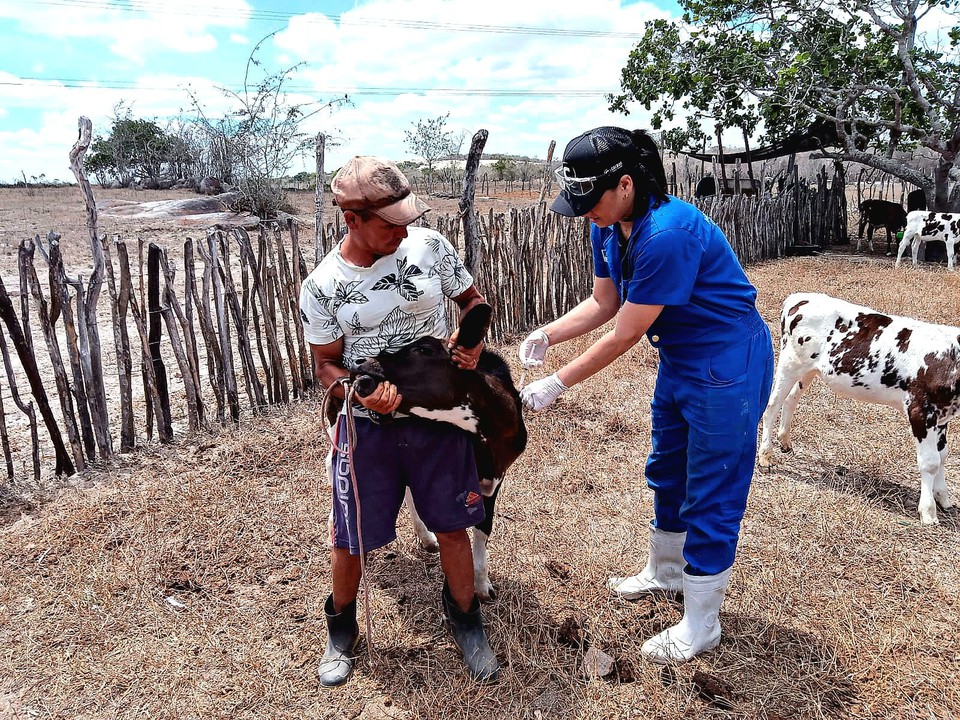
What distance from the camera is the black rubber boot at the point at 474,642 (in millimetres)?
2422

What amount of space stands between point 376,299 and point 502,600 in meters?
1.49

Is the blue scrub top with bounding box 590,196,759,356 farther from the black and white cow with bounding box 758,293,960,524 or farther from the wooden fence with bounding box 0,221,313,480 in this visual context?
the wooden fence with bounding box 0,221,313,480

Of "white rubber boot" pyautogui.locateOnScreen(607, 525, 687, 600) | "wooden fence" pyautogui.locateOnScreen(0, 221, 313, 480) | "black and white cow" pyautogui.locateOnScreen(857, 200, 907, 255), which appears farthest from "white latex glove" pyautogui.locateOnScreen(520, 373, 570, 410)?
"black and white cow" pyautogui.locateOnScreen(857, 200, 907, 255)

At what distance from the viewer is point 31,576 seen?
306 centimetres

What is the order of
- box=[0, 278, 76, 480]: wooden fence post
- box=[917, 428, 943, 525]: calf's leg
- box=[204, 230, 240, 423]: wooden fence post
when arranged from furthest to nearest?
box=[204, 230, 240, 423]: wooden fence post
box=[0, 278, 76, 480]: wooden fence post
box=[917, 428, 943, 525]: calf's leg

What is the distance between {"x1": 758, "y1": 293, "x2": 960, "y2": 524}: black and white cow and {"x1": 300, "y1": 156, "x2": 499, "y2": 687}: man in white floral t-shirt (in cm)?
252

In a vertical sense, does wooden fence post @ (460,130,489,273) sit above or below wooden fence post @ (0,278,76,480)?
above

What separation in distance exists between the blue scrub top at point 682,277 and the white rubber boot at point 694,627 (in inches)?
33.6

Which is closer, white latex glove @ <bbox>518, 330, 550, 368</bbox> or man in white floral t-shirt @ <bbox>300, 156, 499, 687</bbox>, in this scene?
man in white floral t-shirt @ <bbox>300, 156, 499, 687</bbox>

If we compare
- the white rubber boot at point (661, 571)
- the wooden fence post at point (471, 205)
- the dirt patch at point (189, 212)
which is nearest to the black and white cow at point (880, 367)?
the white rubber boot at point (661, 571)

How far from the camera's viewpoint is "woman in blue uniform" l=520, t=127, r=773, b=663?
2.10 m

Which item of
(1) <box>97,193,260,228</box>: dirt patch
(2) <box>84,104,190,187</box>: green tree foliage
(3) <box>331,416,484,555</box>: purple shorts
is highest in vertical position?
(2) <box>84,104,190,187</box>: green tree foliage

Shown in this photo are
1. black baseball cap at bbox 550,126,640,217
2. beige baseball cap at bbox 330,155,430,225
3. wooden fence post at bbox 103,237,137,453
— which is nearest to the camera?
beige baseball cap at bbox 330,155,430,225

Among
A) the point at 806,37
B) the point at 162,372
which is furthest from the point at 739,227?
the point at 162,372
